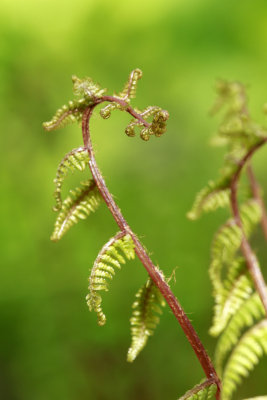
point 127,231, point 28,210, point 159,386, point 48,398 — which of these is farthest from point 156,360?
point 127,231

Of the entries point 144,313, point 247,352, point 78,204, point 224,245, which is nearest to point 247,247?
point 224,245

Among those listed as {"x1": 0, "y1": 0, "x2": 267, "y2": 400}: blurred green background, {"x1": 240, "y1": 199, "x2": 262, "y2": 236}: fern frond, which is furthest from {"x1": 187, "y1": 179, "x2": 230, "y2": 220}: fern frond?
{"x1": 0, "y1": 0, "x2": 267, "y2": 400}: blurred green background

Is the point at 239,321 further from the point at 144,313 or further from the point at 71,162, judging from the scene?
the point at 71,162

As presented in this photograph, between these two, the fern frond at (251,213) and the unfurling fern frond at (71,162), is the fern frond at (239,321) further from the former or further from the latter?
the unfurling fern frond at (71,162)

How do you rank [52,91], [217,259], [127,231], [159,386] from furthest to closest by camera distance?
[52,91] < [159,386] < [217,259] < [127,231]

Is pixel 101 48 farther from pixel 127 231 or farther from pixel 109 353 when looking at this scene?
pixel 127 231

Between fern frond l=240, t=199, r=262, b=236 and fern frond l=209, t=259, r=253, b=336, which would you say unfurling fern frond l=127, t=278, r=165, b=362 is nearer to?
fern frond l=209, t=259, r=253, b=336
